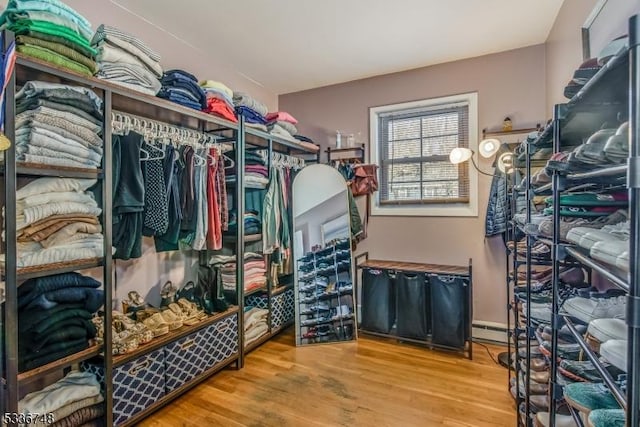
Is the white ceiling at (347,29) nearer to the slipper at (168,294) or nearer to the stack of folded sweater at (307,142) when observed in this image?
the stack of folded sweater at (307,142)

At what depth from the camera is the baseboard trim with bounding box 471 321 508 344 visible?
304 centimetres

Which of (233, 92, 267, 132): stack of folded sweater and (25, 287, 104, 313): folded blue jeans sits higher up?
(233, 92, 267, 132): stack of folded sweater

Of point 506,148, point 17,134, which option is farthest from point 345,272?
point 17,134

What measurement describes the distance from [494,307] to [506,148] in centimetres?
143

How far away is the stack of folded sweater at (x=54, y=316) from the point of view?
4.89 feet

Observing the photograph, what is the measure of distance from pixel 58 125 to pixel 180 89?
0.83 meters

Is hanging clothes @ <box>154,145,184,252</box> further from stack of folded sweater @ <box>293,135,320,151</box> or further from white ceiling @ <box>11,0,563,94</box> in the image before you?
stack of folded sweater @ <box>293,135,320,151</box>

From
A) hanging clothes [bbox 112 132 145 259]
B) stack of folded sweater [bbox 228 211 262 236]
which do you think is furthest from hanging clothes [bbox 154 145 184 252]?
stack of folded sweater [bbox 228 211 262 236]

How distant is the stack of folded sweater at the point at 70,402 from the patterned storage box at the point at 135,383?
0.19ft

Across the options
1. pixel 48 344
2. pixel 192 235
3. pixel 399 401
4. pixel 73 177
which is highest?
pixel 73 177

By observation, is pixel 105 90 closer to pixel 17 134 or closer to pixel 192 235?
pixel 17 134

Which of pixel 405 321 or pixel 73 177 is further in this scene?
pixel 405 321

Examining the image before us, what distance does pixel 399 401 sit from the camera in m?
2.14

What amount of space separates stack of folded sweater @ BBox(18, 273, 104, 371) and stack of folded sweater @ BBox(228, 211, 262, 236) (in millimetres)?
1056
